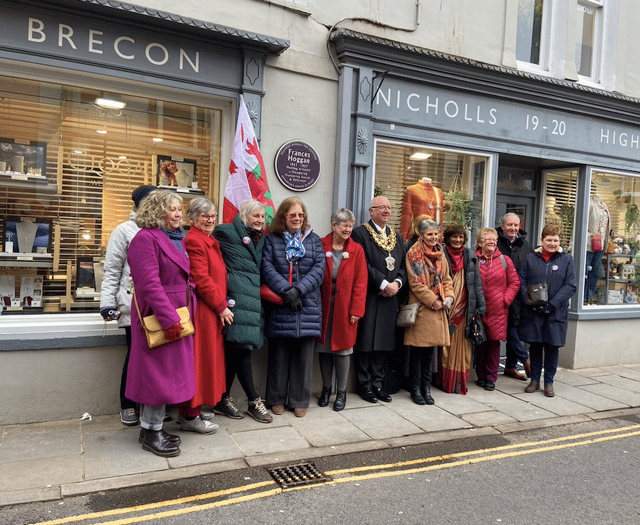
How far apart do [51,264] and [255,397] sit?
8.08 feet

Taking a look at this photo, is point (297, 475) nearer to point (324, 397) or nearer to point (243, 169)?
point (324, 397)

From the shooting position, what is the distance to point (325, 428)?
5309mm

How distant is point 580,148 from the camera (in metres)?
8.32

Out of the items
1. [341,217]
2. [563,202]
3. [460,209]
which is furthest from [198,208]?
[563,202]

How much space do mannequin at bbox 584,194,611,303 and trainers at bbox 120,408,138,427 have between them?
22.5ft

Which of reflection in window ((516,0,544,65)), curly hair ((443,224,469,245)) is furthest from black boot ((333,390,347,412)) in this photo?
reflection in window ((516,0,544,65))

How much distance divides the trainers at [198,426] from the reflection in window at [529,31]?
6603mm

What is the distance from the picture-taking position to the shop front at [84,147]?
16.7ft

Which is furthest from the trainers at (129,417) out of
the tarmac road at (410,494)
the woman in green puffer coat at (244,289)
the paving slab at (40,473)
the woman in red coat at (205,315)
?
the tarmac road at (410,494)

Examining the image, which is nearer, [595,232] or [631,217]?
[595,232]

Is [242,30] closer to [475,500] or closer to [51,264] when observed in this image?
[51,264]

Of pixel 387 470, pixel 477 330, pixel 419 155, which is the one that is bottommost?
pixel 387 470

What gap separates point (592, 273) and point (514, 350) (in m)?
2.23

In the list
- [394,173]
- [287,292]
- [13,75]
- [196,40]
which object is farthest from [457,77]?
[13,75]
